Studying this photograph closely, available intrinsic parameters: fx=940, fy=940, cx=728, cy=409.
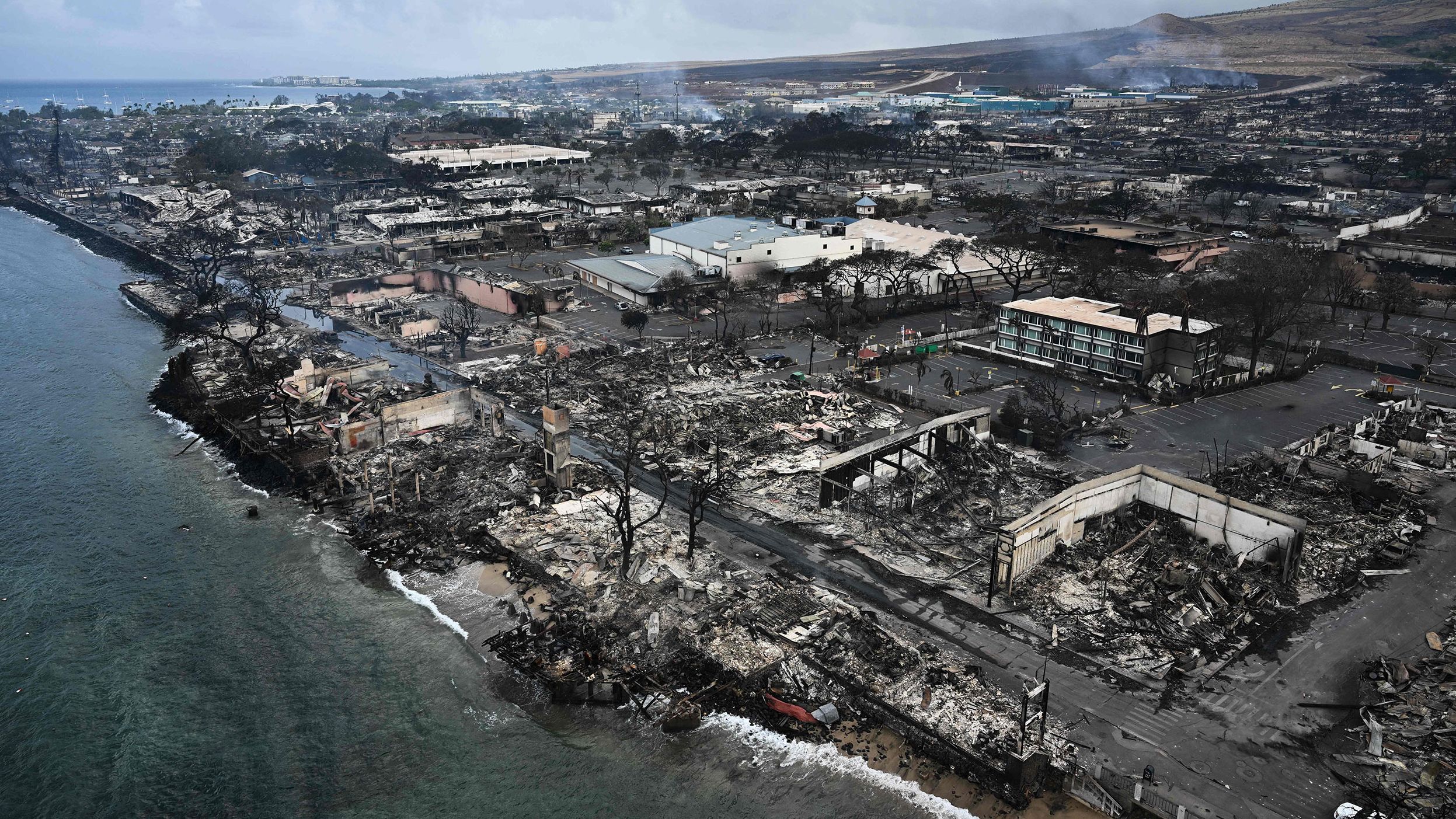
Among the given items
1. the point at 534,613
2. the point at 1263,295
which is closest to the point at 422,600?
the point at 534,613

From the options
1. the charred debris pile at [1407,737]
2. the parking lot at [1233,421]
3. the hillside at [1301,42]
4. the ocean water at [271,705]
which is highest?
the hillside at [1301,42]

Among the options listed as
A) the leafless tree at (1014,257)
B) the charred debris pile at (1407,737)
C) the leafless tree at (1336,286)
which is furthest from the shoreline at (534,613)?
the leafless tree at (1336,286)

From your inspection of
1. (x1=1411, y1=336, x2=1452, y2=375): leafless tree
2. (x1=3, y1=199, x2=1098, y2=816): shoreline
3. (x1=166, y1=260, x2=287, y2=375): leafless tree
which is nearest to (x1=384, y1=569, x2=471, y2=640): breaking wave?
(x1=3, y1=199, x2=1098, y2=816): shoreline

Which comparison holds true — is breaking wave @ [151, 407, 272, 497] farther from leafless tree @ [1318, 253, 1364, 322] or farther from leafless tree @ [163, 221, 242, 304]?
leafless tree @ [1318, 253, 1364, 322]

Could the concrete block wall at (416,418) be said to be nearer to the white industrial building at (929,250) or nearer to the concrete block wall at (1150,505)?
the concrete block wall at (1150,505)

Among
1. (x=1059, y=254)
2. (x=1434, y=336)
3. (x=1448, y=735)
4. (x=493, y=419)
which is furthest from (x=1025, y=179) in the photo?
(x=1448, y=735)

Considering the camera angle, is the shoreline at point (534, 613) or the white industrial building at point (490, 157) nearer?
the shoreline at point (534, 613)
